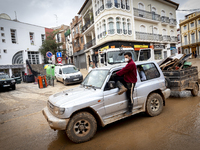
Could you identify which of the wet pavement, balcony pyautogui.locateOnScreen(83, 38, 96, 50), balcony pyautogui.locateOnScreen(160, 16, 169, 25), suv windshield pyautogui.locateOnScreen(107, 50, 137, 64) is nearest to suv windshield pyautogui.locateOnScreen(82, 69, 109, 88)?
the wet pavement

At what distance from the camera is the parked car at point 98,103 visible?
10.2 ft

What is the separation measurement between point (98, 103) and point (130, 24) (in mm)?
20174

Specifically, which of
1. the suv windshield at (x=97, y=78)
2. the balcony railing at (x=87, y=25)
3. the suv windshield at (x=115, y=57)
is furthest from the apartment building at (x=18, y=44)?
the suv windshield at (x=97, y=78)

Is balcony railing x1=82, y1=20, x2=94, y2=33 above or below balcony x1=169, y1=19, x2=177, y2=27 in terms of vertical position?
below

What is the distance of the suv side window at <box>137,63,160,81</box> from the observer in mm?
4297

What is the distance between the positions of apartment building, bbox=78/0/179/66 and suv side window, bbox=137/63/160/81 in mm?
10793

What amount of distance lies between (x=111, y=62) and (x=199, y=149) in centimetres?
758

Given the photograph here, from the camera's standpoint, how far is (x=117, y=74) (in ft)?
12.1

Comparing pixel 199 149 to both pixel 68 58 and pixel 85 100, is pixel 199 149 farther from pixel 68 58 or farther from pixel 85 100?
pixel 68 58

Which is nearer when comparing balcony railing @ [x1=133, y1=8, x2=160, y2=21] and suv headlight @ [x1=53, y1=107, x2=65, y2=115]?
suv headlight @ [x1=53, y1=107, x2=65, y2=115]

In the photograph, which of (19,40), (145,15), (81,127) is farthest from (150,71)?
(19,40)

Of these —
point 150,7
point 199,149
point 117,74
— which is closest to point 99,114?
point 117,74

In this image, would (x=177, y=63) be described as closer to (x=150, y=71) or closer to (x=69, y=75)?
(x=150, y=71)

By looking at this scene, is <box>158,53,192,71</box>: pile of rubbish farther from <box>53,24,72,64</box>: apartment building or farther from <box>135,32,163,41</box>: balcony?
<box>53,24,72,64</box>: apartment building
